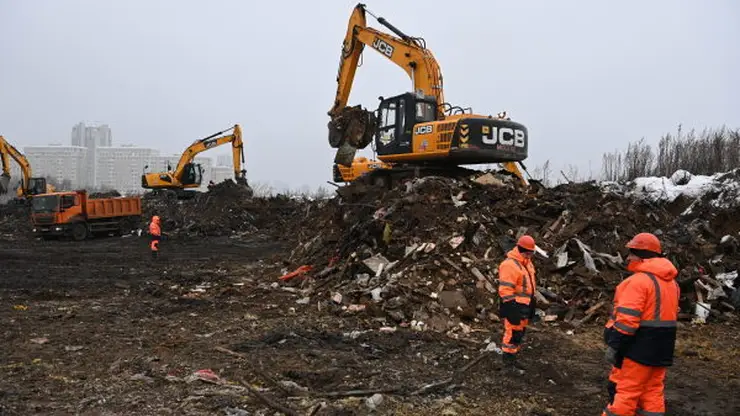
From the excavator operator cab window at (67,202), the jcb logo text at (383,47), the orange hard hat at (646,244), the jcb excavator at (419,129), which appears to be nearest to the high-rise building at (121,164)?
the excavator operator cab window at (67,202)

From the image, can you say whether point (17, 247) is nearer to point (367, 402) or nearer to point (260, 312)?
point (260, 312)

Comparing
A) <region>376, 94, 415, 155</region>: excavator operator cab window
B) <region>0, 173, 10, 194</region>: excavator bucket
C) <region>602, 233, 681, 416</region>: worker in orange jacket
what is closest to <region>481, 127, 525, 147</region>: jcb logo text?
<region>376, 94, 415, 155</region>: excavator operator cab window

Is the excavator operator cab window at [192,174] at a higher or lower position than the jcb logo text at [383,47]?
lower

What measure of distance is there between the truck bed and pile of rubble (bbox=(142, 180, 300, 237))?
1468mm

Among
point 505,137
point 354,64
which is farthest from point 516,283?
point 354,64

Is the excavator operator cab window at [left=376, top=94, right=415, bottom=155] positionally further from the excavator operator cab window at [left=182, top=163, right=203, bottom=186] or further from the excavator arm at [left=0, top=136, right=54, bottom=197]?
the excavator arm at [left=0, top=136, right=54, bottom=197]

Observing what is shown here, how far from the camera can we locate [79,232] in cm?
2097

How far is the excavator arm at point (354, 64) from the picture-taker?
12.8 metres

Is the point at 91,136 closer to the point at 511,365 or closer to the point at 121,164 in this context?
the point at 121,164

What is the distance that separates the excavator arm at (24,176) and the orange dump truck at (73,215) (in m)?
5.95

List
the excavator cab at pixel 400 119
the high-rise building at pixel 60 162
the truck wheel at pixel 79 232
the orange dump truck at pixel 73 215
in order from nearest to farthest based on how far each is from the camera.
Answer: the excavator cab at pixel 400 119 < the orange dump truck at pixel 73 215 < the truck wheel at pixel 79 232 < the high-rise building at pixel 60 162

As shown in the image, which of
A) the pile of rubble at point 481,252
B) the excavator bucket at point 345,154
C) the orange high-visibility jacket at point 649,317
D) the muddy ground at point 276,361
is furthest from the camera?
the excavator bucket at point 345,154

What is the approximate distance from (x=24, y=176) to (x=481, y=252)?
2637 cm

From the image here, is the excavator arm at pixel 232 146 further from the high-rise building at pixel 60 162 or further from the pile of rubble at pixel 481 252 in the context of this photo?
the high-rise building at pixel 60 162
